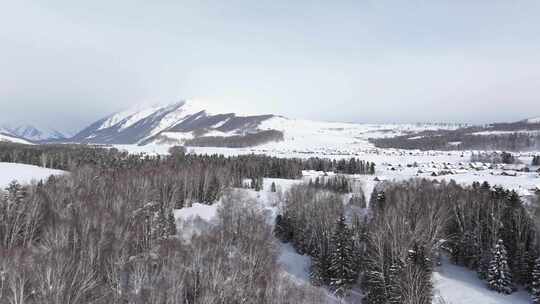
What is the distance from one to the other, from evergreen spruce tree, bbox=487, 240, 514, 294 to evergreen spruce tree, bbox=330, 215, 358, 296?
18.2 metres

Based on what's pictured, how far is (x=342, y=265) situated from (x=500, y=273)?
2069 centimetres

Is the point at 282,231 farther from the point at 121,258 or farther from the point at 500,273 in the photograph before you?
the point at 121,258

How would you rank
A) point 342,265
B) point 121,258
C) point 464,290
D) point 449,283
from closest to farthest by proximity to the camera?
1. point 121,258
2. point 464,290
3. point 449,283
4. point 342,265

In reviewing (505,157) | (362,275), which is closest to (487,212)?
(362,275)

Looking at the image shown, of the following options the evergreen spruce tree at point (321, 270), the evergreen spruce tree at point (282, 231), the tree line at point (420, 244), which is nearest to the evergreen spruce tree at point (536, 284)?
the tree line at point (420, 244)

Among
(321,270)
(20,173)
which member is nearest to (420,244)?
(321,270)

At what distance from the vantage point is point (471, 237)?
59.5 meters

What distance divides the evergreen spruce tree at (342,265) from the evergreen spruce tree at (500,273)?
18169 millimetres

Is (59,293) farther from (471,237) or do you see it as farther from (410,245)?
(471,237)

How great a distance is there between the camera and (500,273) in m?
49.2

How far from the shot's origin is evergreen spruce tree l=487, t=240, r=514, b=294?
48781 mm

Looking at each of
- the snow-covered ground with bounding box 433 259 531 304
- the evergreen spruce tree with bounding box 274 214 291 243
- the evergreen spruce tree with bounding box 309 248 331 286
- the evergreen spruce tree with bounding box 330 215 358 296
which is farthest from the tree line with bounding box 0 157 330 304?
the snow-covered ground with bounding box 433 259 531 304

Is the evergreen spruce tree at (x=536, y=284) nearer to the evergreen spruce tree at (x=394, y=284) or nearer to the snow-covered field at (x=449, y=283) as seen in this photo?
the snow-covered field at (x=449, y=283)

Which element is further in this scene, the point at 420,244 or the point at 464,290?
the point at 420,244
